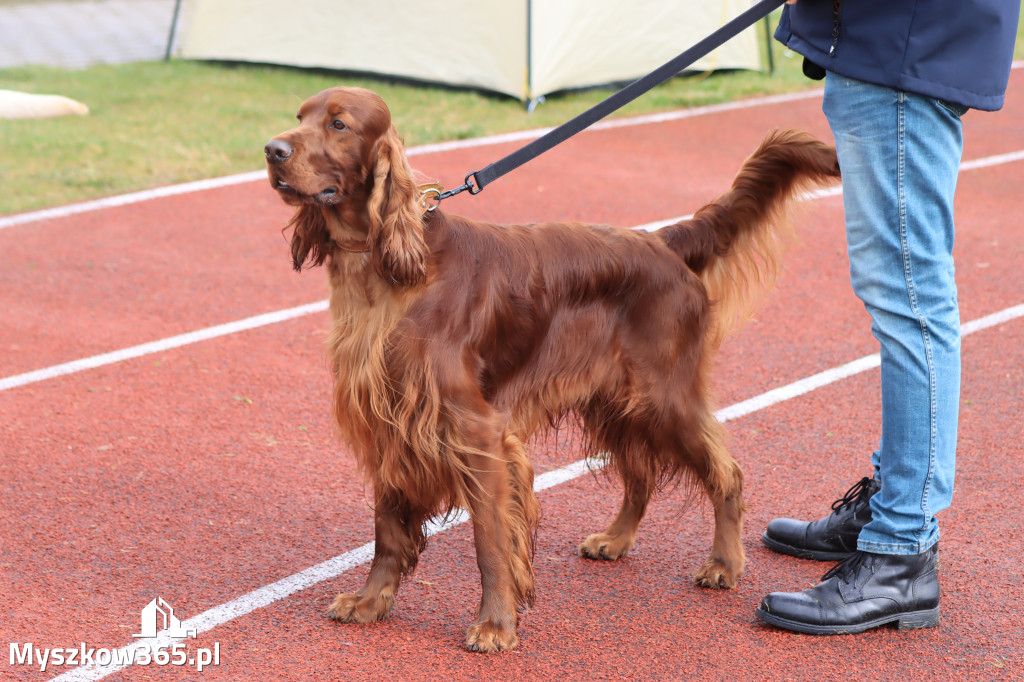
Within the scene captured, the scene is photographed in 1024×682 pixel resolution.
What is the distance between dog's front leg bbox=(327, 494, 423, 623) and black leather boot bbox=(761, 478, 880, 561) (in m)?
1.31

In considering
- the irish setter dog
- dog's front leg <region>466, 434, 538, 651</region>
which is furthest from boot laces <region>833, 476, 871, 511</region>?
dog's front leg <region>466, 434, 538, 651</region>

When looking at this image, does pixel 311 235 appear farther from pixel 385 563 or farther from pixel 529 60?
pixel 529 60

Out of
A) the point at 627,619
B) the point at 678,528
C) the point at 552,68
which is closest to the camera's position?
the point at 627,619

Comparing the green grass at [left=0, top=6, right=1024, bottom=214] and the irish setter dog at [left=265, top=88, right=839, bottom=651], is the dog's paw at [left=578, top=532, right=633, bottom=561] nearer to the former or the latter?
the irish setter dog at [left=265, top=88, right=839, bottom=651]

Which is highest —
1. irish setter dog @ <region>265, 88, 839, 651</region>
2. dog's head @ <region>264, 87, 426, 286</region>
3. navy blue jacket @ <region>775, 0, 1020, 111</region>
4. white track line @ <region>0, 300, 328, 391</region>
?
navy blue jacket @ <region>775, 0, 1020, 111</region>

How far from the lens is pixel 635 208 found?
806 centimetres

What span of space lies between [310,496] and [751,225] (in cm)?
187

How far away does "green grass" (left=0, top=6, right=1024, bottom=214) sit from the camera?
8344 millimetres

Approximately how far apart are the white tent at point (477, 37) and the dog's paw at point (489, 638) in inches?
323

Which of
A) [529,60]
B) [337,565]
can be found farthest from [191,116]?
[337,565]

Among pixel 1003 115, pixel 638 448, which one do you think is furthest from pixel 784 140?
pixel 1003 115

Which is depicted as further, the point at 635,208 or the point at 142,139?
the point at 142,139

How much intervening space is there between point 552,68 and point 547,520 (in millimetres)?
7571

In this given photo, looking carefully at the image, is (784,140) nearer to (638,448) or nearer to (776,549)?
(638,448)
